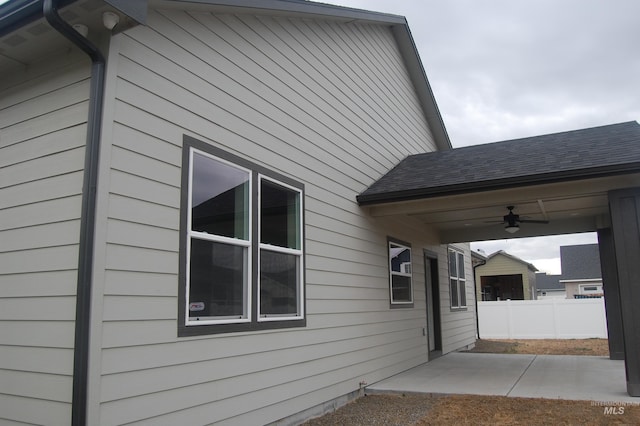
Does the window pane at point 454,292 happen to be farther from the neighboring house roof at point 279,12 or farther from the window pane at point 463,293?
the neighboring house roof at point 279,12

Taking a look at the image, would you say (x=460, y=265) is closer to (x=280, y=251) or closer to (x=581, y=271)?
(x=280, y=251)

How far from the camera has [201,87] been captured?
452 centimetres

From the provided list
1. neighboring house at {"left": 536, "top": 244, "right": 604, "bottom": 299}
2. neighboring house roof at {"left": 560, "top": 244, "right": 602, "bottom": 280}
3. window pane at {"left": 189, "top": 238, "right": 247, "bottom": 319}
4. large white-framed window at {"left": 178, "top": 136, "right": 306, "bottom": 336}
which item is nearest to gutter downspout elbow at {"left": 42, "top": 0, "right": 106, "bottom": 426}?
large white-framed window at {"left": 178, "top": 136, "right": 306, "bottom": 336}

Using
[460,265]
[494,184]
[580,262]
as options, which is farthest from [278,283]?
[580,262]

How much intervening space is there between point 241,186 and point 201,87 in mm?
987

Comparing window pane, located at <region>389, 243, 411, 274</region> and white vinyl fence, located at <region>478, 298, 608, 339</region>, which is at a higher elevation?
window pane, located at <region>389, 243, 411, 274</region>

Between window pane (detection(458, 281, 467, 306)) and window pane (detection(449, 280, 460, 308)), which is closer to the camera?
window pane (detection(449, 280, 460, 308))

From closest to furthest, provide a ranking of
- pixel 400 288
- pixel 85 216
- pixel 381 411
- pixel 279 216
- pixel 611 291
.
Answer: pixel 85 216
pixel 279 216
pixel 381 411
pixel 400 288
pixel 611 291

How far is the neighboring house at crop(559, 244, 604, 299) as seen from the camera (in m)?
34.8

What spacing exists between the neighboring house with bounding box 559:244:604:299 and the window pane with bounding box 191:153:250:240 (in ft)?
115

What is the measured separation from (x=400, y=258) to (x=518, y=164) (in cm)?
281

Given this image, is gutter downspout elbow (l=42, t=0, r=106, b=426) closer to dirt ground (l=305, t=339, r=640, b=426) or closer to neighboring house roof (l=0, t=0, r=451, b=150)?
neighboring house roof (l=0, t=0, r=451, b=150)

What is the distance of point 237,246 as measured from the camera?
4711 mm

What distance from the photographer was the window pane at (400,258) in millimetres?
8727
